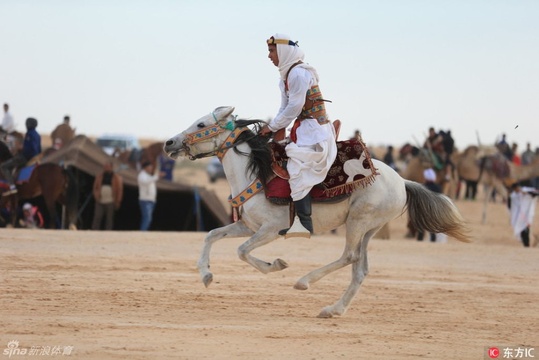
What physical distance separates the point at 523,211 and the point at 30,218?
11163 millimetres

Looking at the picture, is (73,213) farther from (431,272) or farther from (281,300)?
(281,300)

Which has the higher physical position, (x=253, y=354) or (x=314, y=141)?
(x=314, y=141)

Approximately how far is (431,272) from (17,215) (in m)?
11.1

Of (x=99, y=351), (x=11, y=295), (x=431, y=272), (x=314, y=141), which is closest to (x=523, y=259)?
(x=431, y=272)

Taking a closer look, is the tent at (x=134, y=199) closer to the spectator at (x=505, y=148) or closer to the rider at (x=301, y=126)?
the spectator at (x=505, y=148)

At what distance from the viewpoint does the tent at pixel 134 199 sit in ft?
83.9

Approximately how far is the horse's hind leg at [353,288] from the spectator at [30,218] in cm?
1345

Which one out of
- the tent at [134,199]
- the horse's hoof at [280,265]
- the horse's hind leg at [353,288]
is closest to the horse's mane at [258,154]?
the horse's hoof at [280,265]

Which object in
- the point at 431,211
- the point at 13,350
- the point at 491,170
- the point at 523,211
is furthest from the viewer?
the point at 491,170

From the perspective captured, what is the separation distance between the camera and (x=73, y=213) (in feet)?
80.1

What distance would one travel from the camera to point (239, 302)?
12.6 m

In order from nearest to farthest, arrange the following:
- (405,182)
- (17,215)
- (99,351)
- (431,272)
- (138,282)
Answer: (99,351) → (405,182) → (138,282) → (431,272) → (17,215)

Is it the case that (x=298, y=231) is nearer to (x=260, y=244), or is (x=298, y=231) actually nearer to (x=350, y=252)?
(x=260, y=244)

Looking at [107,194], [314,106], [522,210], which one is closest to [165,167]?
[107,194]
